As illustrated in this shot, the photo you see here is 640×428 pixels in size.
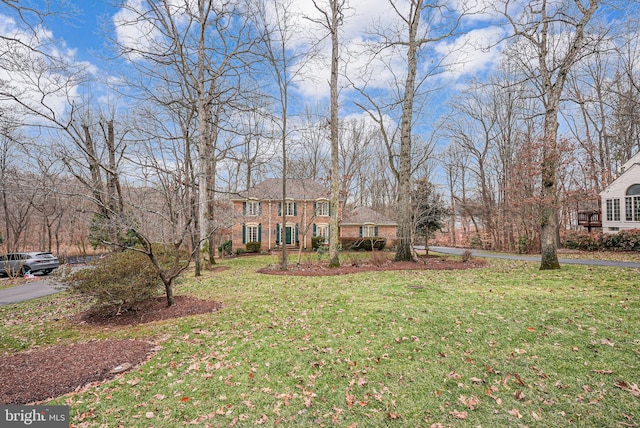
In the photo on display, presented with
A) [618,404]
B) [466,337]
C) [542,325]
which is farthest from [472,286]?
[618,404]

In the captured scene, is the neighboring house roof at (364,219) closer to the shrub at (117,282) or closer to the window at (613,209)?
the window at (613,209)

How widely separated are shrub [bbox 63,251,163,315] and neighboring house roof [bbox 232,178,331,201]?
18276mm

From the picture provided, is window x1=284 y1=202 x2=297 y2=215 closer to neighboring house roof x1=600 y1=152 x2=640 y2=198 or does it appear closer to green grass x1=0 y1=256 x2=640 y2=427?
green grass x1=0 y1=256 x2=640 y2=427

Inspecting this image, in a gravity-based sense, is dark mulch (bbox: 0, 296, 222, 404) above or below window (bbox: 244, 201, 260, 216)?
below

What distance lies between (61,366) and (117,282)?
2.35 metres

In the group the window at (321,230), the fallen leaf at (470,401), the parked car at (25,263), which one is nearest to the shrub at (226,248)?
the window at (321,230)

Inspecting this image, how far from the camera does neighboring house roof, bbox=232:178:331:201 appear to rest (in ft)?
83.6

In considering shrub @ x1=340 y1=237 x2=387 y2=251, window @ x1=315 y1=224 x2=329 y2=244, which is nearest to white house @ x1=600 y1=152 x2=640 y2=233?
shrub @ x1=340 y1=237 x2=387 y2=251

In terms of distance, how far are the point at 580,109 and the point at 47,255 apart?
120 ft

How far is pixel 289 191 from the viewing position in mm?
26312

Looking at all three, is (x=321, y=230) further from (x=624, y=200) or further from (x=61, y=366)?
(x=61, y=366)

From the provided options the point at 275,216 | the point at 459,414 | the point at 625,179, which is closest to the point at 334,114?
the point at 459,414

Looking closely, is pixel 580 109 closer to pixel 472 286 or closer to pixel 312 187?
pixel 312 187

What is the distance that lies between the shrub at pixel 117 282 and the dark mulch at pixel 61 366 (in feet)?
4.31
